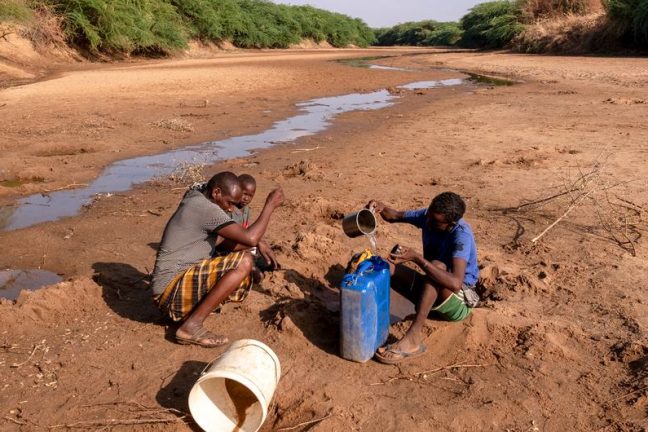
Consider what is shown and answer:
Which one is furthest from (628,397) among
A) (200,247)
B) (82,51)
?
(82,51)

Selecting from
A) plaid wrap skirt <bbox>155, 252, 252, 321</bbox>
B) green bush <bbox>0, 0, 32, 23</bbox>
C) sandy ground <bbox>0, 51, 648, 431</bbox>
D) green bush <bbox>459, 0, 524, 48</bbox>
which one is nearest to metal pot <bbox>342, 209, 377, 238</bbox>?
sandy ground <bbox>0, 51, 648, 431</bbox>

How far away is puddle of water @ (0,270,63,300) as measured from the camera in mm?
4254

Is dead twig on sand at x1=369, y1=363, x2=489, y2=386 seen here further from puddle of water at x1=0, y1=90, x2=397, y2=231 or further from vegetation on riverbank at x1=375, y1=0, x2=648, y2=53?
vegetation on riverbank at x1=375, y1=0, x2=648, y2=53

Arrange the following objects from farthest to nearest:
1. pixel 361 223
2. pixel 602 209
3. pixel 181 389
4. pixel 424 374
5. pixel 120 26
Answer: pixel 120 26 < pixel 602 209 < pixel 361 223 < pixel 424 374 < pixel 181 389

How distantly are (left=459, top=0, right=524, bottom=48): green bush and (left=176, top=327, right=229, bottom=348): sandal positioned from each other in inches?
1258

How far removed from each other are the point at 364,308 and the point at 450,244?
0.71 meters

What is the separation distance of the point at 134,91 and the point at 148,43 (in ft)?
38.8

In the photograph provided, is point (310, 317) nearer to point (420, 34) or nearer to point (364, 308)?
point (364, 308)

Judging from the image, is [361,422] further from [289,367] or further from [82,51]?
[82,51]

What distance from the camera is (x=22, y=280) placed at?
4422 mm

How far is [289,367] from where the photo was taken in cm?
319

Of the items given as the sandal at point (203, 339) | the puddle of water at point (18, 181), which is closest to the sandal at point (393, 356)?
the sandal at point (203, 339)

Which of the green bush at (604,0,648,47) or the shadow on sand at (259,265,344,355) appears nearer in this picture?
the shadow on sand at (259,265,344,355)

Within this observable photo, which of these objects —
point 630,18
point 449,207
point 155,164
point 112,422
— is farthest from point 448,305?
point 630,18
